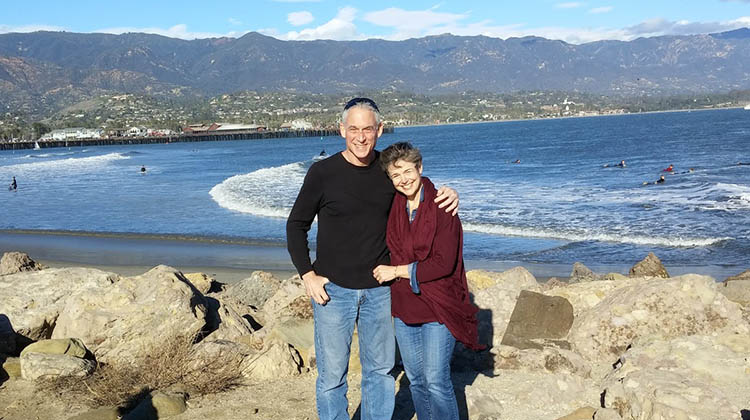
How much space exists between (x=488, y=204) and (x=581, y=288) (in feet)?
62.0

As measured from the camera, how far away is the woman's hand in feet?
12.8

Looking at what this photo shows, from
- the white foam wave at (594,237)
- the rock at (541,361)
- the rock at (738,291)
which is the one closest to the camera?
the rock at (541,361)

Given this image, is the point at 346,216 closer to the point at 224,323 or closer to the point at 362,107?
the point at 362,107

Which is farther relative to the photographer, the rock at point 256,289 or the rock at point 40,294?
the rock at point 256,289

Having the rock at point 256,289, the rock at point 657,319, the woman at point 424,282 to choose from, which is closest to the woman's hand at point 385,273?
the woman at point 424,282

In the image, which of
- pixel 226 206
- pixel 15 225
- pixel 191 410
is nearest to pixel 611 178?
pixel 226 206

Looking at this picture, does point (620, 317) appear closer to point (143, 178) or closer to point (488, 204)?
point (488, 204)

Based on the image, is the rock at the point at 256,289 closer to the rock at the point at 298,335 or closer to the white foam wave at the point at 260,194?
the rock at the point at 298,335

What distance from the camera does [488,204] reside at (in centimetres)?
2566

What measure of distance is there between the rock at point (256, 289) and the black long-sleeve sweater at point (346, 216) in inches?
192

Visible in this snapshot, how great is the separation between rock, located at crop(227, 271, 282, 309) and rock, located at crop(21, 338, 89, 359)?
283 centimetres

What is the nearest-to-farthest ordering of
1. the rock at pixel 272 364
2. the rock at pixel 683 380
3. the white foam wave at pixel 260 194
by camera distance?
1. the rock at pixel 683 380
2. the rock at pixel 272 364
3. the white foam wave at pixel 260 194

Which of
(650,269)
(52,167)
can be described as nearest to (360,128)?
(650,269)

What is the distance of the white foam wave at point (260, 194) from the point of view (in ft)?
82.5
